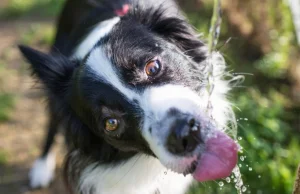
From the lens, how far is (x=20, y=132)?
4805mm

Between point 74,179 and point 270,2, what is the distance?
288cm

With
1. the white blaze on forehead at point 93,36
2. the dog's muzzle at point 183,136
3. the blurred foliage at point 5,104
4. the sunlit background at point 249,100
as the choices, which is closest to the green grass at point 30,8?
the sunlit background at point 249,100

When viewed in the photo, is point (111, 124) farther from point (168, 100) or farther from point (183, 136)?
point (183, 136)

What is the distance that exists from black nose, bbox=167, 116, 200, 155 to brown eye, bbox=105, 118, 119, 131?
1.46ft

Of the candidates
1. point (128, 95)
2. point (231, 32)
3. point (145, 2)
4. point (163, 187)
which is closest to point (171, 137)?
point (128, 95)

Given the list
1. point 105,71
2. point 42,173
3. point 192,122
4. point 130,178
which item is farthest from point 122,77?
point 42,173

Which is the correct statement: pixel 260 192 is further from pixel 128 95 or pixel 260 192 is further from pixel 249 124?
pixel 128 95

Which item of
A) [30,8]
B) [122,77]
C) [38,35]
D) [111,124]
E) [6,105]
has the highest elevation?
[122,77]

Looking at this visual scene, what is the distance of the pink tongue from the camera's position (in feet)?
Answer: 7.87

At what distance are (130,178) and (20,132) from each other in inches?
80.3

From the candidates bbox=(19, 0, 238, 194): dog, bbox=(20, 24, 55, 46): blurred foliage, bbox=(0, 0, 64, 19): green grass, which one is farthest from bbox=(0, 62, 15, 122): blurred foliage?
bbox=(0, 0, 64, 19): green grass

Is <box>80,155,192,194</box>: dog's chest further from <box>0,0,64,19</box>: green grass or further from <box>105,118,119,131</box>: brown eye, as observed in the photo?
<box>0,0,64,19</box>: green grass

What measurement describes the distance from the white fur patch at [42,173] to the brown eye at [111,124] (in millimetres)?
1733

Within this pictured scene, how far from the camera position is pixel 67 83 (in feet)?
10.2
